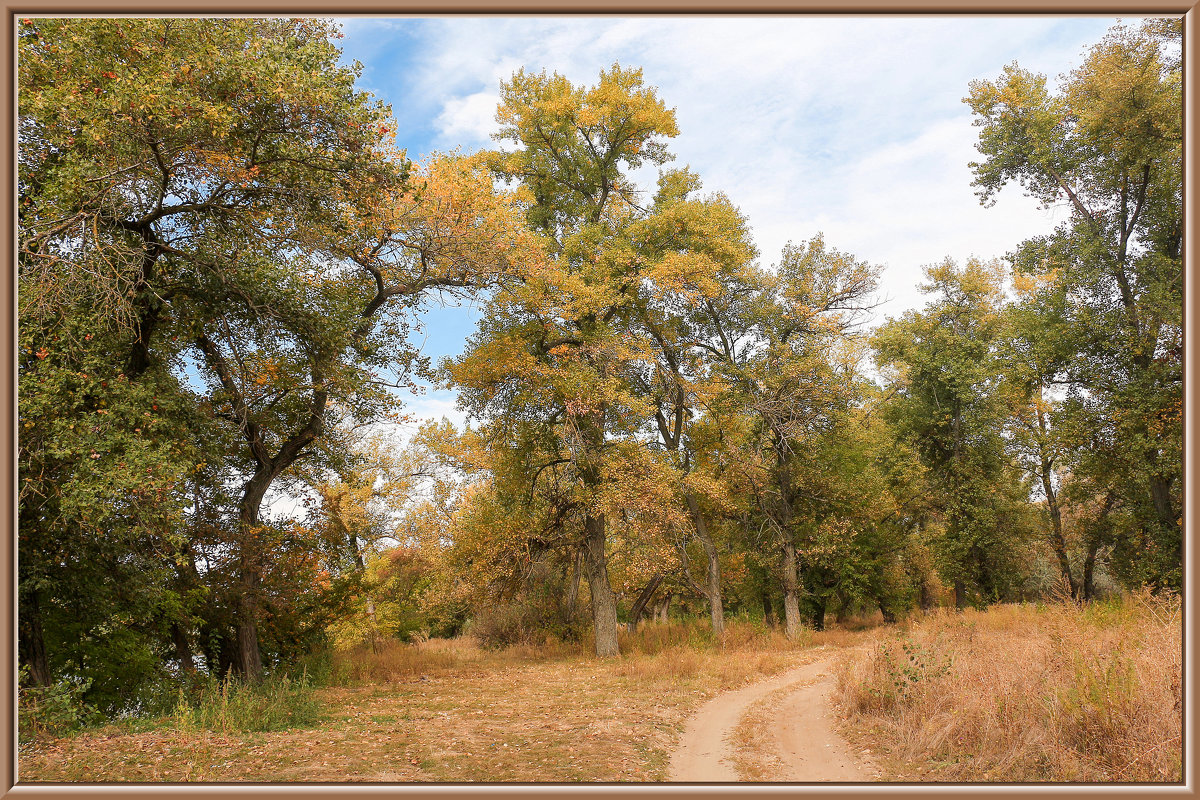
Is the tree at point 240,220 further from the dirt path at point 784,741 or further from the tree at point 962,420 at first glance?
the tree at point 962,420

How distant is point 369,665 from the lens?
51.5 feet

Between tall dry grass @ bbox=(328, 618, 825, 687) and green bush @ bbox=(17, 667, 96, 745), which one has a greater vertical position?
green bush @ bbox=(17, 667, 96, 745)

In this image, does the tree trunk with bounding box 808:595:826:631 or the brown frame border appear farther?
the tree trunk with bounding box 808:595:826:631

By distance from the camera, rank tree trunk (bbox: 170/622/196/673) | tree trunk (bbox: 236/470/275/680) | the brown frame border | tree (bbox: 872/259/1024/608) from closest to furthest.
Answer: the brown frame border < tree trunk (bbox: 236/470/275/680) < tree trunk (bbox: 170/622/196/673) < tree (bbox: 872/259/1024/608)

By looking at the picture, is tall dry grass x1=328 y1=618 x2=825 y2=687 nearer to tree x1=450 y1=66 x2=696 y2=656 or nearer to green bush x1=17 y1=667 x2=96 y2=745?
tree x1=450 y1=66 x2=696 y2=656

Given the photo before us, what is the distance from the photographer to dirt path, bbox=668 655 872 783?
6.48 meters

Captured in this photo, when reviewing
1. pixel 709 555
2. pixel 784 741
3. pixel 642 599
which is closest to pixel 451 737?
pixel 784 741

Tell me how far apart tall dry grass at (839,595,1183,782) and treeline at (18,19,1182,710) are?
860 cm

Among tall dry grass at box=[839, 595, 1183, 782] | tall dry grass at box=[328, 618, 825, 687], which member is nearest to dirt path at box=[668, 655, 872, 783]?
tall dry grass at box=[839, 595, 1183, 782]

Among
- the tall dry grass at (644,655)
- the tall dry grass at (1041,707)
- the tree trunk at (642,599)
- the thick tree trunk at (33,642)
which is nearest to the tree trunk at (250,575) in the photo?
the tall dry grass at (644,655)

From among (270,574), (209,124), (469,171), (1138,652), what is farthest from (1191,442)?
(270,574)

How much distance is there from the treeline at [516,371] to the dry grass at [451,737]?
2607 mm

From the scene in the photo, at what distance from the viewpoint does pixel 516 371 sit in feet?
57.3

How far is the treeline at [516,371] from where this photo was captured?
8.44 m
